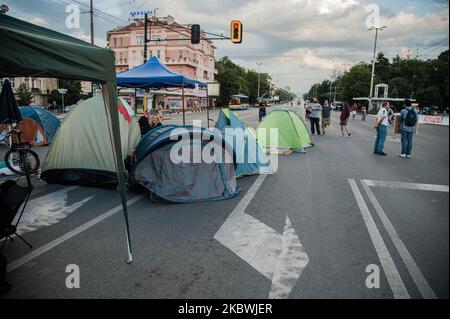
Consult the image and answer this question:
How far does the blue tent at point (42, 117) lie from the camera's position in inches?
483

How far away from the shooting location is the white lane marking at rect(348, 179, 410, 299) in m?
3.19

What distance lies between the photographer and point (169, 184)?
19.9 feet

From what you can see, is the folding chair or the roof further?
the folding chair

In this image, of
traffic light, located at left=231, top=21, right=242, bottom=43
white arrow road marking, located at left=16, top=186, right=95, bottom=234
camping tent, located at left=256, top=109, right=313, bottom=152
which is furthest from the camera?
traffic light, located at left=231, top=21, right=242, bottom=43

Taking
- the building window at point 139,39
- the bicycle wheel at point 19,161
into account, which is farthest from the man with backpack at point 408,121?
the building window at point 139,39

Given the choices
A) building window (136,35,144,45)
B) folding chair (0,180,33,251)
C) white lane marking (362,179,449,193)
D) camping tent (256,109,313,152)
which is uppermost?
building window (136,35,144,45)

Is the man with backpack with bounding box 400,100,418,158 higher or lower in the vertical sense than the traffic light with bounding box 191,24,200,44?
lower

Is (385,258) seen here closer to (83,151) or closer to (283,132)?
(83,151)

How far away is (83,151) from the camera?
695 centimetres

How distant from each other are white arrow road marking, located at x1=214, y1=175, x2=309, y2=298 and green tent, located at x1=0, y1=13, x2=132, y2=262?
1.43 m

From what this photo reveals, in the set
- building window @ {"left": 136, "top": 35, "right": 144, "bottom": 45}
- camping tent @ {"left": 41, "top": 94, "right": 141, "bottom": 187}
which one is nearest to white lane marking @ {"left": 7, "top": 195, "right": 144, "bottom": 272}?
camping tent @ {"left": 41, "top": 94, "right": 141, "bottom": 187}

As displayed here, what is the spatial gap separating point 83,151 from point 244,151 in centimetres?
385

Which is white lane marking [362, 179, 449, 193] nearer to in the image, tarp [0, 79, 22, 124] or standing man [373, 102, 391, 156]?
standing man [373, 102, 391, 156]

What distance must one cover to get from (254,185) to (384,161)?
5.77 m
